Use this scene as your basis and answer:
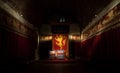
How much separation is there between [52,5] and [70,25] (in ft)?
12.8

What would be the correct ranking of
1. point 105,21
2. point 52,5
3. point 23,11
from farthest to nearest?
1. point 52,5
2. point 23,11
3. point 105,21

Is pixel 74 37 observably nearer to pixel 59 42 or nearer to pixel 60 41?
pixel 60 41

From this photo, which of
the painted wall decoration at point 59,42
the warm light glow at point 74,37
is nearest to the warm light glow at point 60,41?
the painted wall decoration at point 59,42

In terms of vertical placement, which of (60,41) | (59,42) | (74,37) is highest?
(74,37)

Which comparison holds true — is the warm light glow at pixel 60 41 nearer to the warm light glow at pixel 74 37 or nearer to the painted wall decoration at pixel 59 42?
the painted wall decoration at pixel 59 42

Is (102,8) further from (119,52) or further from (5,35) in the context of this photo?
(5,35)

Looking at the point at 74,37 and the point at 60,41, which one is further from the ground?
the point at 74,37

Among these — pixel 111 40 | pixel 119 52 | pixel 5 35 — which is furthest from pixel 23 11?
pixel 119 52

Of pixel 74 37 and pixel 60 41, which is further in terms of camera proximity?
pixel 74 37

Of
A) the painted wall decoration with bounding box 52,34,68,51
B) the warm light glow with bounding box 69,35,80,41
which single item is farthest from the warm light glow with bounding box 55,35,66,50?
the warm light glow with bounding box 69,35,80,41

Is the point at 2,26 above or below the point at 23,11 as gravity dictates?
below

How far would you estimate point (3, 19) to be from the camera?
10.9 metres

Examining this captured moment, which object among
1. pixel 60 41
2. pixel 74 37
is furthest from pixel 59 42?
pixel 74 37

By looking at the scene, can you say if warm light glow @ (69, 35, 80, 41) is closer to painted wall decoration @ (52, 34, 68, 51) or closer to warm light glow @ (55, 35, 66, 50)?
painted wall decoration @ (52, 34, 68, 51)
